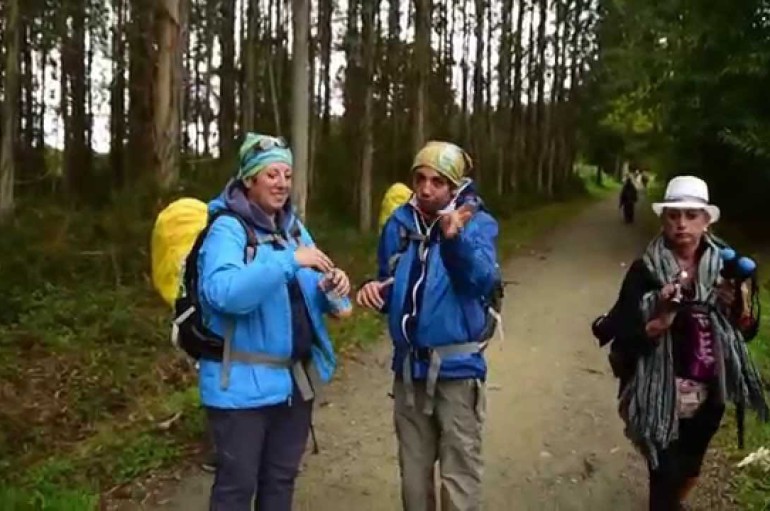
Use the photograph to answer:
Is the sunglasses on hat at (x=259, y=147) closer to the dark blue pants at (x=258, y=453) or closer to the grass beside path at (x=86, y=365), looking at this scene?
the dark blue pants at (x=258, y=453)

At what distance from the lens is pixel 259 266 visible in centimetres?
365

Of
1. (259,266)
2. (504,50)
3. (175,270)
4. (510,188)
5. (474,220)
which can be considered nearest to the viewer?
(259,266)

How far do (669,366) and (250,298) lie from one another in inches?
78.2

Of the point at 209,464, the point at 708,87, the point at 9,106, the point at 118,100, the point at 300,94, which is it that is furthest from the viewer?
the point at 118,100

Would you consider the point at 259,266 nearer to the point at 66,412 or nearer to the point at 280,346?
the point at 280,346

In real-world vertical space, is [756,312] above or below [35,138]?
below

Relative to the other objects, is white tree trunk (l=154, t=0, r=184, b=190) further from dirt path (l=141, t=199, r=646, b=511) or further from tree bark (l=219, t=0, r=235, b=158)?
tree bark (l=219, t=0, r=235, b=158)

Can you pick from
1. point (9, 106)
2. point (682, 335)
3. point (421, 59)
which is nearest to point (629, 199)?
point (421, 59)

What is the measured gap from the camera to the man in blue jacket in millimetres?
4188

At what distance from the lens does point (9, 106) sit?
14.0 meters

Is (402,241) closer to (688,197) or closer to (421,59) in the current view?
(688,197)

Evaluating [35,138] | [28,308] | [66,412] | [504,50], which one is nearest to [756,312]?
[66,412]

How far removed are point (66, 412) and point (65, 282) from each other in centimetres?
365

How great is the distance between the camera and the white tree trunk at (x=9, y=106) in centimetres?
1241
